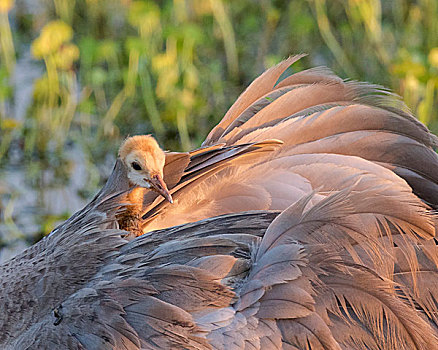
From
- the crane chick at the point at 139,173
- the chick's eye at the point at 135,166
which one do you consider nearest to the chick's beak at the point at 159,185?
the crane chick at the point at 139,173

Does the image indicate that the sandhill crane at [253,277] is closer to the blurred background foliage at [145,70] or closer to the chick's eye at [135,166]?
the chick's eye at [135,166]

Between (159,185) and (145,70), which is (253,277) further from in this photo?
(145,70)

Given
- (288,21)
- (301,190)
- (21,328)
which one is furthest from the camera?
(288,21)

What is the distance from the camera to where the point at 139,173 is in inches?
106

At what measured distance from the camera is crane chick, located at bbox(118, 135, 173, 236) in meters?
2.53

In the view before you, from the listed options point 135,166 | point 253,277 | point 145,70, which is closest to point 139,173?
point 135,166

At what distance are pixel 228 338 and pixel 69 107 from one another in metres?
3.06

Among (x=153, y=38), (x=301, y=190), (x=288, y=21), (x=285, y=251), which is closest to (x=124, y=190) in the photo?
(x=301, y=190)

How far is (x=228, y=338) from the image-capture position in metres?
1.91

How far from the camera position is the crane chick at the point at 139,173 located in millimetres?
2529

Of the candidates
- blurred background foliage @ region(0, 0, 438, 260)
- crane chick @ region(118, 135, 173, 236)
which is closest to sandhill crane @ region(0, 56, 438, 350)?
crane chick @ region(118, 135, 173, 236)

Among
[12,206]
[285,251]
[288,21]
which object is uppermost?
[285,251]

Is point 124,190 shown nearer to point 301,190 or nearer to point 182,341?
point 301,190

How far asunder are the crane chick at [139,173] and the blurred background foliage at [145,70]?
4.06 feet
